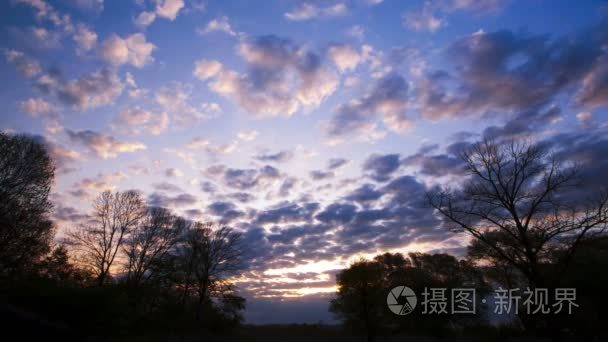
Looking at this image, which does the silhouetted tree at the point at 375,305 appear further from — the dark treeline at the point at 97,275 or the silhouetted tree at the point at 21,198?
the silhouetted tree at the point at 21,198

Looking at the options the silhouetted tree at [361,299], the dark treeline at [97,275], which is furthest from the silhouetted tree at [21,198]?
the silhouetted tree at [361,299]

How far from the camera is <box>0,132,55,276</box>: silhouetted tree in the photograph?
1917 cm

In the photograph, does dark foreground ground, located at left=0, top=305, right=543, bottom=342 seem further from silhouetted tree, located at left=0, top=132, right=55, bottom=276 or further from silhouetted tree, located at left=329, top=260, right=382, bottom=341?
silhouetted tree, located at left=0, top=132, right=55, bottom=276

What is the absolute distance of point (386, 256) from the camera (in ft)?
165

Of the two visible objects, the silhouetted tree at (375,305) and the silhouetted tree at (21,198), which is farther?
the silhouetted tree at (375,305)

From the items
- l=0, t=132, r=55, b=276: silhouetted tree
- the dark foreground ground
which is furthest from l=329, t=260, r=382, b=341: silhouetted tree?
l=0, t=132, r=55, b=276: silhouetted tree

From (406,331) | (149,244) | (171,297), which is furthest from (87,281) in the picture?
(406,331)

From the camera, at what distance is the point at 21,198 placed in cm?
1994

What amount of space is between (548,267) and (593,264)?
5.56 m

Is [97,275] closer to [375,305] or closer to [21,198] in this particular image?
[21,198]

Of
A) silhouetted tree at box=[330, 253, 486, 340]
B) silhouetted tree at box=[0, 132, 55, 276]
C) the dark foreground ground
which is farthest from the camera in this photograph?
A: silhouetted tree at box=[330, 253, 486, 340]

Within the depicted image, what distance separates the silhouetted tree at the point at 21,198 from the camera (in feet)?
62.9

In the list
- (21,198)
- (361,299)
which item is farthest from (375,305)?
(21,198)

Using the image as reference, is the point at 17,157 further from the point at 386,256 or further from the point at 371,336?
the point at 386,256
